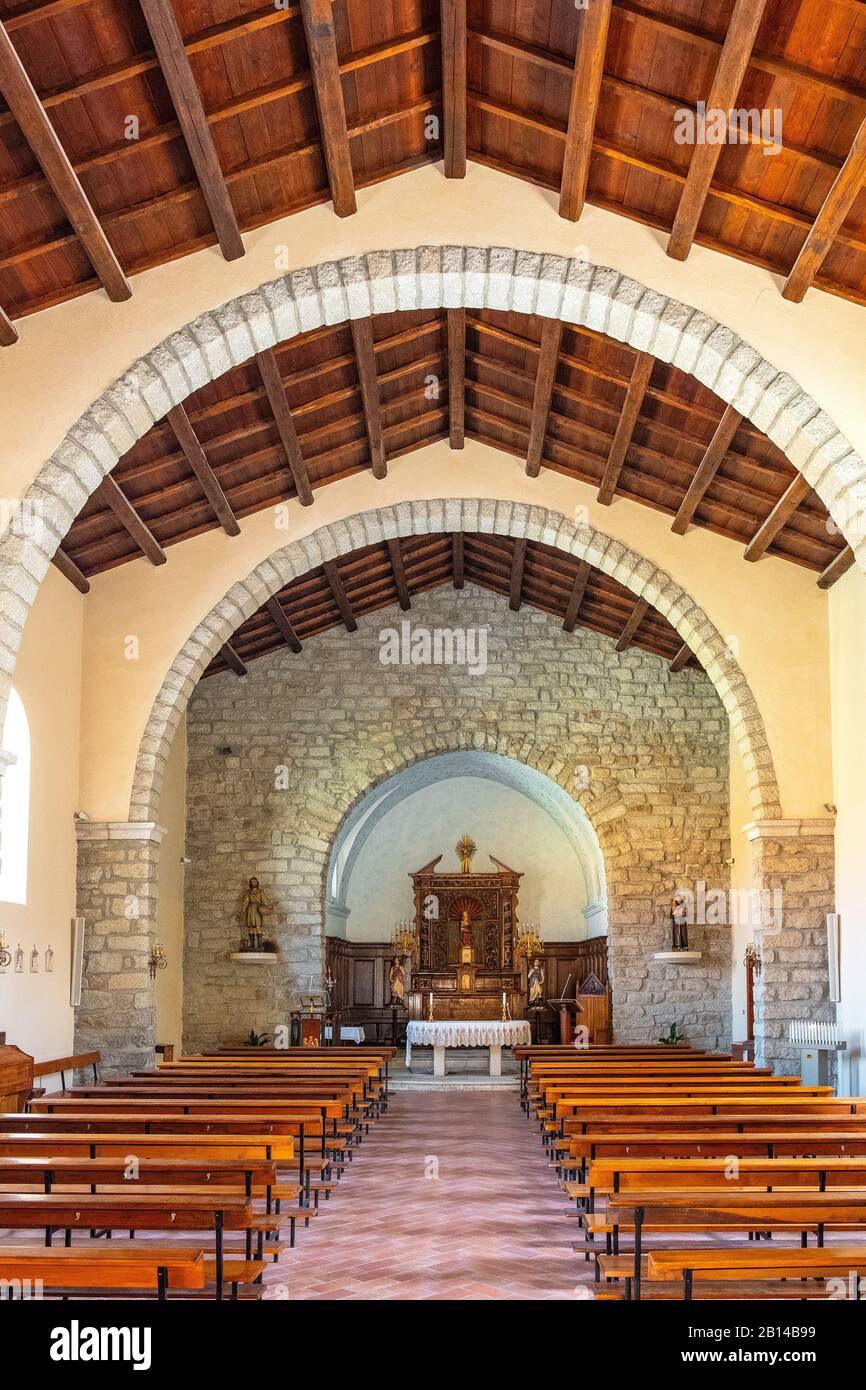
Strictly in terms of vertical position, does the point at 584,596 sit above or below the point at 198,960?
above

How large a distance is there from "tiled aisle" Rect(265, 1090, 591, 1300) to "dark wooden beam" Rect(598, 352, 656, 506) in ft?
19.9

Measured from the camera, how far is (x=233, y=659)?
56.3 ft

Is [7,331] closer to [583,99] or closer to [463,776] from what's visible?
[583,99]

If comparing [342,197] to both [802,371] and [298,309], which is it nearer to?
[298,309]

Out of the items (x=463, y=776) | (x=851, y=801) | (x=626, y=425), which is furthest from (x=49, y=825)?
(x=463, y=776)

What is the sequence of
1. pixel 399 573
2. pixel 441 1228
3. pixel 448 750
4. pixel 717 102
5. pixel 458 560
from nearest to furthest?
1. pixel 441 1228
2. pixel 717 102
3. pixel 399 573
4. pixel 458 560
5. pixel 448 750

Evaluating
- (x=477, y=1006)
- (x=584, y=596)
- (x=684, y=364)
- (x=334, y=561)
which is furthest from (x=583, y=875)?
(x=684, y=364)

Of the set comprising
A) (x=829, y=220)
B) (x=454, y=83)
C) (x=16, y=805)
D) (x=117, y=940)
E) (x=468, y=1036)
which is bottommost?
(x=468, y=1036)

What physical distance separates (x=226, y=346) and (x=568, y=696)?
9.65m

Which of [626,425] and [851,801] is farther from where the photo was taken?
[851,801]

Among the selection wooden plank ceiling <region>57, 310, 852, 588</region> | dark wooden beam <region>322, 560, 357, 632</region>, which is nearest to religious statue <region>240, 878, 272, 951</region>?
dark wooden beam <region>322, 560, 357, 632</region>

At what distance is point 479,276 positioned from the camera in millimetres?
9500

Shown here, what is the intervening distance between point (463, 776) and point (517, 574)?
213 inches

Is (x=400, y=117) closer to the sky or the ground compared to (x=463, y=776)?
closer to the sky
